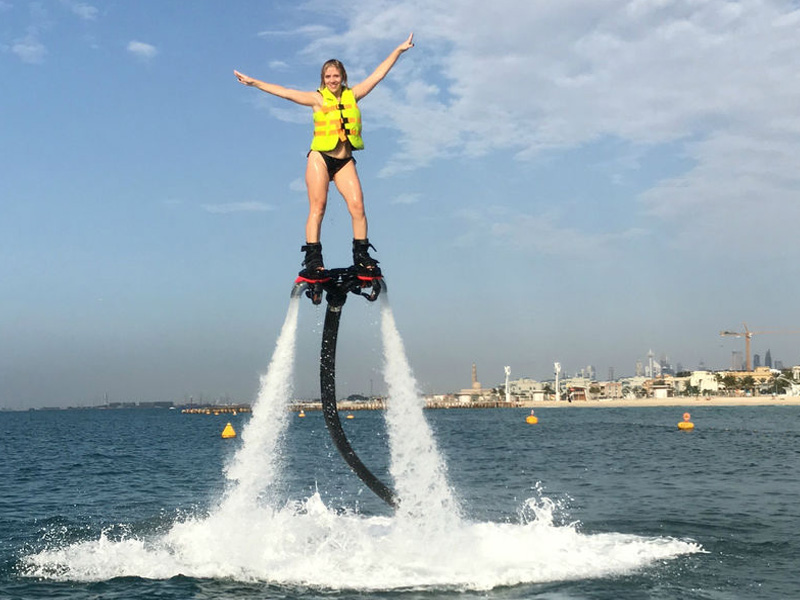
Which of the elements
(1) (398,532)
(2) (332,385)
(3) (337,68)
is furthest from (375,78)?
(1) (398,532)

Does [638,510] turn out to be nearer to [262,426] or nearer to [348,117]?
[262,426]

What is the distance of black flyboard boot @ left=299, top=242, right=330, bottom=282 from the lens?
490 inches

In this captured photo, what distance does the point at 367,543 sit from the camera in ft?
67.3

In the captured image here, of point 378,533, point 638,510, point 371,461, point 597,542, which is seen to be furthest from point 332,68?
point 371,461

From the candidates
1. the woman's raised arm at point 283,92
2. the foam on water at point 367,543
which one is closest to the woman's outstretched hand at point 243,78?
the woman's raised arm at point 283,92

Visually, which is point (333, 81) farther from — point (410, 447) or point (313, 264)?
point (410, 447)

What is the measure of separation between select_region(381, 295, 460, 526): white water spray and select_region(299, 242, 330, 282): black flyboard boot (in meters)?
2.87

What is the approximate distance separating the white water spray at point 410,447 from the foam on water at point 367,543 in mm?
25

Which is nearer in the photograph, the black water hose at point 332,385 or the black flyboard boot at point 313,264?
the black flyboard boot at point 313,264

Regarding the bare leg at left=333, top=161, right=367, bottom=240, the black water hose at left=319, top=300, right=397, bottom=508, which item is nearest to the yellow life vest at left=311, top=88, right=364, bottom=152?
the bare leg at left=333, top=161, right=367, bottom=240

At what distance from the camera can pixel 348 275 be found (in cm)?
1277

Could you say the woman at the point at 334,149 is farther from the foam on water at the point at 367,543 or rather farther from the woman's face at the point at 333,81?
the foam on water at the point at 367,543

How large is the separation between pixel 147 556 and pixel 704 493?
885 inches

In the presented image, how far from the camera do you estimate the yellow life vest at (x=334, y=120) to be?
12539 mm
